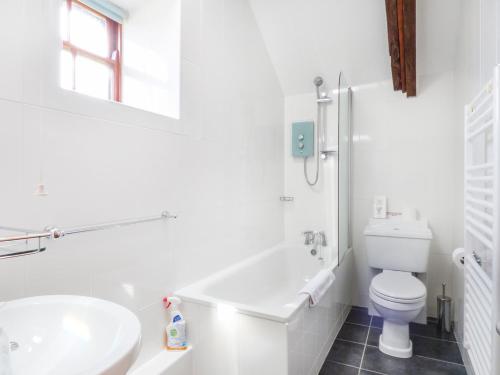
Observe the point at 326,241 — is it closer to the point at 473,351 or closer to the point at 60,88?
the point at 473,351

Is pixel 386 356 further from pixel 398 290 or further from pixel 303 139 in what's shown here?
pixel 303 139

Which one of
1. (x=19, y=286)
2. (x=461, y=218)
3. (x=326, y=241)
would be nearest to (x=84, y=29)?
(x=19, y=286)

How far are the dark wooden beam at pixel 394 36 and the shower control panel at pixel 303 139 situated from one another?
84cm

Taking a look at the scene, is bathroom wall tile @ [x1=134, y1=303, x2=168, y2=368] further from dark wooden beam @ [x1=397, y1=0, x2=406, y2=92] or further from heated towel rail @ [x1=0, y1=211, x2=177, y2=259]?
dark wooden beam @ [x1=397, y1=0, x2=406, y2=92]

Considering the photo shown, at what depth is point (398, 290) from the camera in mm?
2254

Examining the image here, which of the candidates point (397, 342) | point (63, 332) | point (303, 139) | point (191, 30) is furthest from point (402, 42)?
point (63, 332)

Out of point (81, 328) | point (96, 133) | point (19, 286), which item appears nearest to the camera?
point (81, 328)

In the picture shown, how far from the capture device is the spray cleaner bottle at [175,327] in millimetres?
1764

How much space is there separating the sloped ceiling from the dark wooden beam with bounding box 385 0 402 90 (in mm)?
270

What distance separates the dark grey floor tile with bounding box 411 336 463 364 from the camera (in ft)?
7.43

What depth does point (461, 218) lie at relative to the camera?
7.96ft

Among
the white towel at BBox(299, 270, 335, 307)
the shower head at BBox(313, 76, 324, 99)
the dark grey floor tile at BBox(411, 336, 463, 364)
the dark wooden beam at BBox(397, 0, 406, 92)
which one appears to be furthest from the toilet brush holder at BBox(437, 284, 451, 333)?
the shower head at BBox(313, 76, 324, 99)

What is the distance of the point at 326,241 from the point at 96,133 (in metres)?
2.35

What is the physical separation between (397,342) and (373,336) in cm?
28
